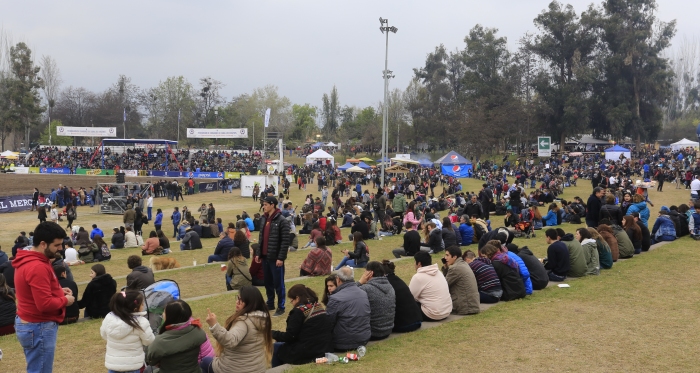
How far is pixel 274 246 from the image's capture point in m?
8.24

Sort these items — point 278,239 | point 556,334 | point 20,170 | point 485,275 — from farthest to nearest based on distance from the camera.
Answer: point 20,170 → point 485,275 → point 278,239 → point 556,334

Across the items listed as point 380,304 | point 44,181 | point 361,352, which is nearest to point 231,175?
point 44,181

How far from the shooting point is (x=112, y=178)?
170 feet

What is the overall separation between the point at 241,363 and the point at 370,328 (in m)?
A: 1.96

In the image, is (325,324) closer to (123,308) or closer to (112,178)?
(123,308)

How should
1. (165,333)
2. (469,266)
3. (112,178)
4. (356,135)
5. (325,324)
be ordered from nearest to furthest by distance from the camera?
(165,333) < (325,324) < (469,266) < (112,178) < (356,135)

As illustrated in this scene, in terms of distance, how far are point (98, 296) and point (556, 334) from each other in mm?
6563

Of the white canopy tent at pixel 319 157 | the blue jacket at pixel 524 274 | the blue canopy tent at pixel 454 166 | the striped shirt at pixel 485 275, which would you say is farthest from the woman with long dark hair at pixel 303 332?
the white canopy tent at pixel 319 157

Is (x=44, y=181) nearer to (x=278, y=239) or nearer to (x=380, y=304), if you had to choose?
(x=278, y=239)

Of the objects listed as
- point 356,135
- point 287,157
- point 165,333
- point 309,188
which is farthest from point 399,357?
point 356,135

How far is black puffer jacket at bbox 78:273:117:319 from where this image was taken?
8.83 metres

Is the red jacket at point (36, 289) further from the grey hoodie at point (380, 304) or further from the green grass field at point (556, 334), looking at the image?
the grey hoodie at point (380, 304)

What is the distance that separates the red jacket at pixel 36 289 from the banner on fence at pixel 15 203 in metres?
31.6

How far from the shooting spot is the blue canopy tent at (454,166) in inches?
1885
